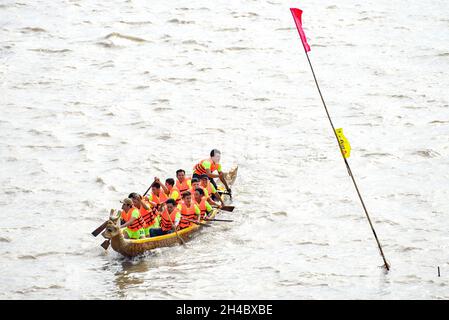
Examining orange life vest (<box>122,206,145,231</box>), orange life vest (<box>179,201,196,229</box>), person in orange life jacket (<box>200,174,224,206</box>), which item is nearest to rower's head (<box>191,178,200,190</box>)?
person in orange life jacket (<box>200,174,224,206</box>)

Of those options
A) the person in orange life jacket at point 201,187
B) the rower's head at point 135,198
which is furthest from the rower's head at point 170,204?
the person in orange life jacket at point 201,187

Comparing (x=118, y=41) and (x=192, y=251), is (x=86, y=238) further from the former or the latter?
(x=118, y=41)

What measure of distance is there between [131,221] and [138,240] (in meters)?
0.39

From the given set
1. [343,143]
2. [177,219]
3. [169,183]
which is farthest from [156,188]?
[343,143]

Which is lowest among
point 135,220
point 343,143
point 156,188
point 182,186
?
point 182,186

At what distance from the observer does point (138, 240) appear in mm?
17516

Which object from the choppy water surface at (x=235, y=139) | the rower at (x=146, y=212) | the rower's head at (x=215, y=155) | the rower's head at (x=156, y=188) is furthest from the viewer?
the rower's head at (x=215, y=155)

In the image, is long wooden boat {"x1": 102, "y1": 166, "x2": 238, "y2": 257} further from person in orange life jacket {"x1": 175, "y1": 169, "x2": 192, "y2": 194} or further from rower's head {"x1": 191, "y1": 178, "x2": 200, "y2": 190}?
person in orange life jacket {"x1": 175, "y1": 169, "x2": 192, "y2": 194}

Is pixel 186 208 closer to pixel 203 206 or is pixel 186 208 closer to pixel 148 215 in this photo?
pixel 203 206

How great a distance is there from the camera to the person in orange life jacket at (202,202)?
19.1m

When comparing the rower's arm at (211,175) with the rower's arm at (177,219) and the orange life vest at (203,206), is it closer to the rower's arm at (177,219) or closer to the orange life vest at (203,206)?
the orange life vest at (203,206)

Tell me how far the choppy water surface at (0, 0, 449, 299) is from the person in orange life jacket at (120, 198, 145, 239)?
0.51 m

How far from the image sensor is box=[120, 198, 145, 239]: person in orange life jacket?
17.7m
